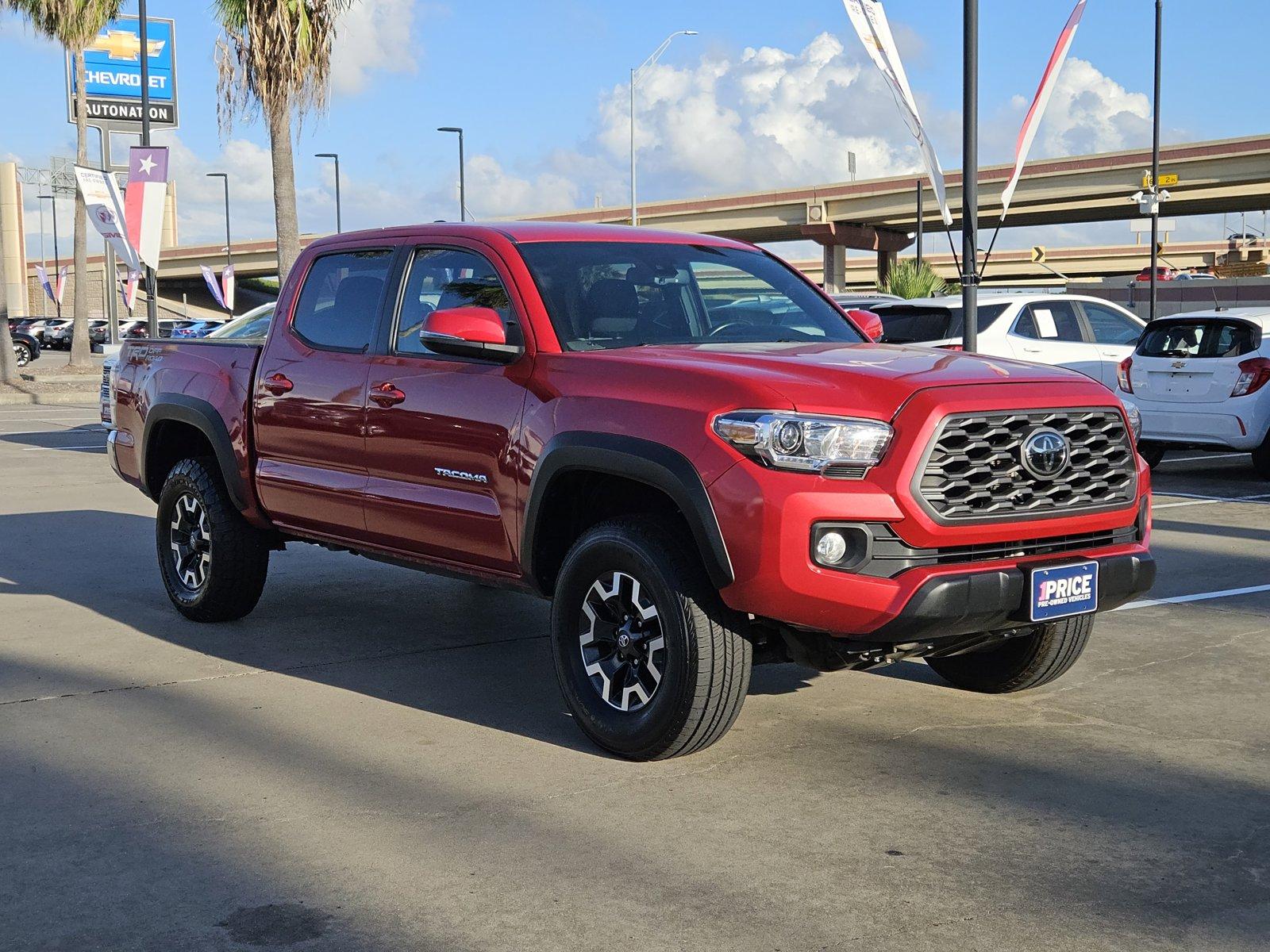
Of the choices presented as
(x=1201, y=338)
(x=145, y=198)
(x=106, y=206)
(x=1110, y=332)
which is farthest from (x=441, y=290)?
(x=106, y=206)

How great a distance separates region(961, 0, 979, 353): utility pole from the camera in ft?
38.3

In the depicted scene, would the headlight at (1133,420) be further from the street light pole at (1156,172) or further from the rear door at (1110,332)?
the street light pole at (1156,172)

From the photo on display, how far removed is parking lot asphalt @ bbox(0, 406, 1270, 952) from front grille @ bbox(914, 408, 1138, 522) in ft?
3.00

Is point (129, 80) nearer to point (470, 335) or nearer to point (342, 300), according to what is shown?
point (342, 300)

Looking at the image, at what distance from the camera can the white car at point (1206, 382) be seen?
A: 1297 cm

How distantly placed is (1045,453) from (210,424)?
4.24 meters

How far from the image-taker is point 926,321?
14.3m

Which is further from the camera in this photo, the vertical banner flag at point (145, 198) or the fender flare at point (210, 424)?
the vertical banner flag at point (145, 198)

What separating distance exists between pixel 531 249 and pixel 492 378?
0.64m

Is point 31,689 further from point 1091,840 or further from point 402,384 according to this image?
point 1091,840

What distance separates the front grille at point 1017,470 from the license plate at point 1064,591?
0.19 m

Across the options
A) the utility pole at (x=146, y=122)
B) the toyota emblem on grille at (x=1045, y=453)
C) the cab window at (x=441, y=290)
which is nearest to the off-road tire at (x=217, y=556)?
the cab window at (x=441, y=290)

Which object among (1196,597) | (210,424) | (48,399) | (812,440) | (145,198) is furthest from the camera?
(48,399)

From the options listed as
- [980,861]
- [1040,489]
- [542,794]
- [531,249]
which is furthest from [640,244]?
[980,861]
